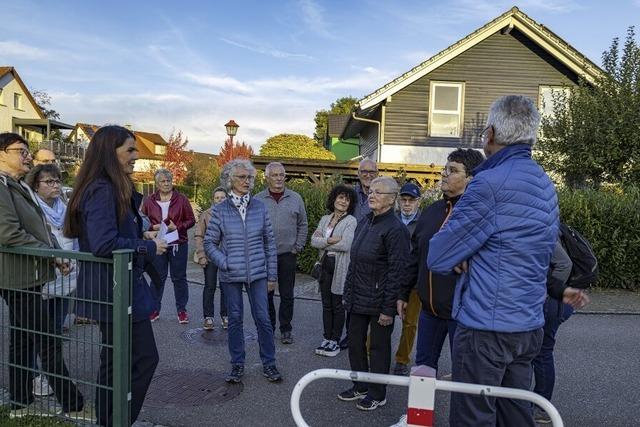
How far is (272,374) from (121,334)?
2160 millimetres

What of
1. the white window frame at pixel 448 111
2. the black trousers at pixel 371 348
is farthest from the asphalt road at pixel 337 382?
the white window frame at pixel 448 111

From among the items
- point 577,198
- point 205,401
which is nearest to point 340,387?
point 205,401

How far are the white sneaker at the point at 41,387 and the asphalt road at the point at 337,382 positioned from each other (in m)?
0.72

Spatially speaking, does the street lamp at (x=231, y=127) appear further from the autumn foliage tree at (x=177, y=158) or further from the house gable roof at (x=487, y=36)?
the autumn foliage tree at (x=177, y=158)

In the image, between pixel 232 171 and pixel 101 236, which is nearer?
pixel 101 236

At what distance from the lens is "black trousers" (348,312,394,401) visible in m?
4.37

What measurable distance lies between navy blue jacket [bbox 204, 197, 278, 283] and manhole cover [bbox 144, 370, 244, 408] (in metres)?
0.96

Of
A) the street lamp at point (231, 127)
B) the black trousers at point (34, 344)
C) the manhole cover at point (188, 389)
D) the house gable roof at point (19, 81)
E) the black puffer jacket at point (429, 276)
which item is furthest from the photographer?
the house gable roof at point (19, 81)

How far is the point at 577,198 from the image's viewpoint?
9711mm

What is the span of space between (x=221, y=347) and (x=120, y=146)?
3.29 meters

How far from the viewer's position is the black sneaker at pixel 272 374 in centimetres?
495

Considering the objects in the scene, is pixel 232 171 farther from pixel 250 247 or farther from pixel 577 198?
pixel 577 198

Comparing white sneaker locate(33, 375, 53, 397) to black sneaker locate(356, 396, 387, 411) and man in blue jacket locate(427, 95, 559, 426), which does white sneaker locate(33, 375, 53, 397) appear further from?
man in blue jacket locate(427, 95, 559, 426)

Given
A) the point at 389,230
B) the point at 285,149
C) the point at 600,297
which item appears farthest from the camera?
the point at 285,149
